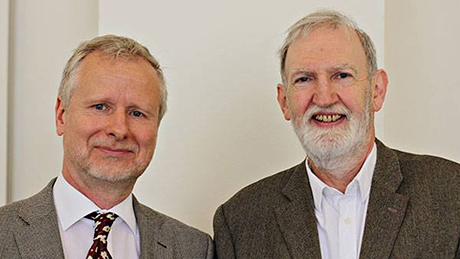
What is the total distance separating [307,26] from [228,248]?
0.71 meters

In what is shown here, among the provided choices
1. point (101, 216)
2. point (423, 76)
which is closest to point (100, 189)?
point (101, 216)

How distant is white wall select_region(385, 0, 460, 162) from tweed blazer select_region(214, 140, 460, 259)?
22.2 inches

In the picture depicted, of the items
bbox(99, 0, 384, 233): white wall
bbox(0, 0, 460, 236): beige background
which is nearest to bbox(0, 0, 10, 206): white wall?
bbox(0, 0, 460, 236): beige background

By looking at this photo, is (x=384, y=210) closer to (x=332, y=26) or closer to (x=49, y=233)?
(x=332, y=26)

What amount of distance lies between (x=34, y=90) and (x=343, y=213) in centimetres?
130

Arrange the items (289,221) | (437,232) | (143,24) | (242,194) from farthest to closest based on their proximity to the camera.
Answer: (143,24)
(242,194)
(289,221)
(437,232)

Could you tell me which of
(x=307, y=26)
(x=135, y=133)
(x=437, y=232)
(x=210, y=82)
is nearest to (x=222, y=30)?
(x=210, y=82)

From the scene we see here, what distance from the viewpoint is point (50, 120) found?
2.62 m

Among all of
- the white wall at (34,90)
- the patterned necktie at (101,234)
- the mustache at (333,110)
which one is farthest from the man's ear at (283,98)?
the white wall at (34,90)

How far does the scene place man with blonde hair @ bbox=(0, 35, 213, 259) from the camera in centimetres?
184

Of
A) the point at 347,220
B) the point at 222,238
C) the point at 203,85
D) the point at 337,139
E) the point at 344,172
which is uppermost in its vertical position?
the point at 203,85

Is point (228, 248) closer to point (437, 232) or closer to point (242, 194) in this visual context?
point (242, 194)

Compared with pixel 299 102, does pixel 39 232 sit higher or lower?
lower

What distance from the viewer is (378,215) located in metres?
1.92
